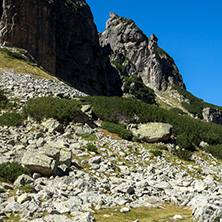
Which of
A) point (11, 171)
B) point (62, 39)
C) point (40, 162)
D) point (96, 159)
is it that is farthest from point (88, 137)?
point (62, 39)

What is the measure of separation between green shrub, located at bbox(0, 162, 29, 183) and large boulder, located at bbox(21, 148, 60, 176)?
0.27 meters

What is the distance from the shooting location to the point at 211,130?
23.8m

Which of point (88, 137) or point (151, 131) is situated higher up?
point (151, 131)

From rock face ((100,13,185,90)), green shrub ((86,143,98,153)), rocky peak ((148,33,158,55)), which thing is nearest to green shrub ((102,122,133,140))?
green shrub ((86,143,98,153))

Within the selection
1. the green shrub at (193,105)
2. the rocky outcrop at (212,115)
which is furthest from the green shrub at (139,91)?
the rocky outcrop at (212,115)

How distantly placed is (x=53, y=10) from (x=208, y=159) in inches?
2018

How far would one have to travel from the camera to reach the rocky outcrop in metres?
98.2

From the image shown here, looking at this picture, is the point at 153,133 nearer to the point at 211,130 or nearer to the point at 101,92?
the point at 211,130

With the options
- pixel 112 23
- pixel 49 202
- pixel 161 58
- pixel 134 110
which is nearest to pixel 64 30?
pixel 134 110

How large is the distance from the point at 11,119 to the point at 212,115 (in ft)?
322

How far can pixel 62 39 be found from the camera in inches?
2470

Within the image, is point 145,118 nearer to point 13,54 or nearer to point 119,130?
point 119,130

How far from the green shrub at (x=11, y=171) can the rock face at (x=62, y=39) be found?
4288cm

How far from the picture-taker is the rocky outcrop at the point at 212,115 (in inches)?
3866
